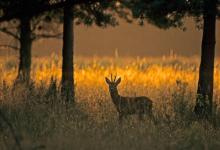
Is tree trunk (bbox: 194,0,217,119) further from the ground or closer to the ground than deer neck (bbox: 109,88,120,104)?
further from the ground

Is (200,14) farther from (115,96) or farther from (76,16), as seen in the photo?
(76,16)

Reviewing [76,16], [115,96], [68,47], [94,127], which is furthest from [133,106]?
[76,16]

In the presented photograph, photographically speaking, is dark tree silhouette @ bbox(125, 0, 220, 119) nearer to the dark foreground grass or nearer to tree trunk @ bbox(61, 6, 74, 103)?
the dark foreground grass

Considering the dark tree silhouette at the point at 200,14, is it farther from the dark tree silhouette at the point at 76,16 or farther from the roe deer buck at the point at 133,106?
the dark tree silhouette at the point at 76,16

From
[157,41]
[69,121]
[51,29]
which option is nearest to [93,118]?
[69,121]

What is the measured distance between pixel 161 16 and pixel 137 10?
76 centimetres

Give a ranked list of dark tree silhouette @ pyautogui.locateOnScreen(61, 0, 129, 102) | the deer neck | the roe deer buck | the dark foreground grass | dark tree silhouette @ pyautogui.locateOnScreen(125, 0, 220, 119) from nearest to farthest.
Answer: the dark foreground grass → dark tree silhouette @ pyautogui.locateOnScreen(125, 0, 220, 119) → the roe deer buck → the deer neck → dark tree silhouette @ pyautogui.locateOnScreen(61, 0, 129, 102)

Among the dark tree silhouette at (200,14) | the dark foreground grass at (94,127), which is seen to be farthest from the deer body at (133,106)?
the dark tree silhouette at (200,14)

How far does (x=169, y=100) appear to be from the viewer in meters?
14.9

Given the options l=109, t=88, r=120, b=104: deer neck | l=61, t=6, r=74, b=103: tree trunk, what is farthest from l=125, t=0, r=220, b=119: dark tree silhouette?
l=61, t=6, r=74, b=103: tree trunk

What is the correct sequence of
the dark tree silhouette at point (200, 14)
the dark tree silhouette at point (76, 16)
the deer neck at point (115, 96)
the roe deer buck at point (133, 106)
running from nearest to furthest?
the dark tree silhouette at point (200, 14), the roe deer buck at point (133, 106), the deer neck at point (115, 96), the dark tree silhouette at point (76, 16)

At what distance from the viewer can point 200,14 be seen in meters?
14.4

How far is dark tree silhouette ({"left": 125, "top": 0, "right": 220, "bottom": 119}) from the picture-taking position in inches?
545

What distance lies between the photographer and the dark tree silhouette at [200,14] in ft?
45.4
